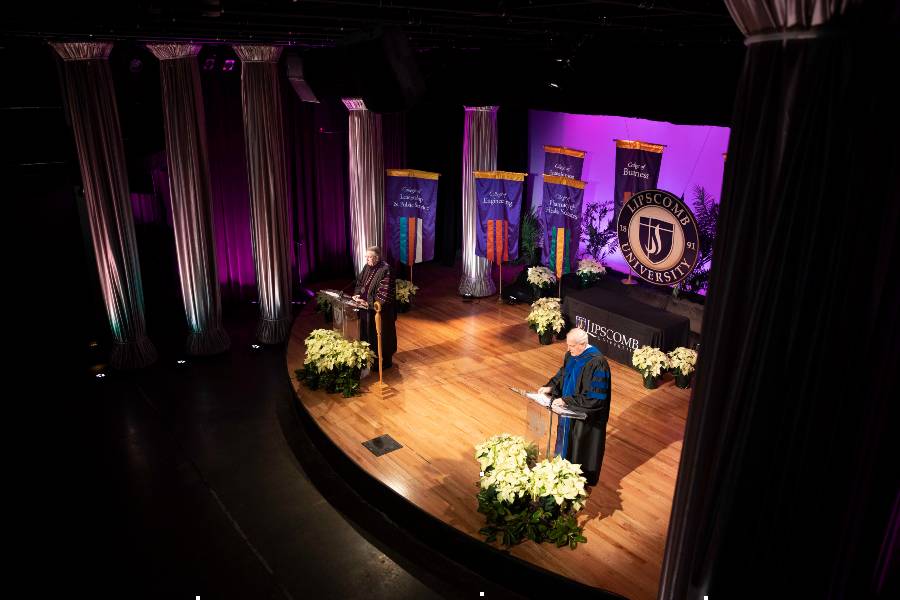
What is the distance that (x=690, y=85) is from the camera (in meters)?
6.36

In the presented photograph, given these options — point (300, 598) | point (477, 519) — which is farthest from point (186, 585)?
point (477, 519)

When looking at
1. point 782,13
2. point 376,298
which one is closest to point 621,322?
point 376,298

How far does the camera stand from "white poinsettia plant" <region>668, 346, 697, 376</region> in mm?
7656

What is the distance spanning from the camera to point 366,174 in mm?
10328

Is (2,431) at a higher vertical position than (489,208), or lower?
lower

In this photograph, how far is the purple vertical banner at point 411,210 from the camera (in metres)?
10.3

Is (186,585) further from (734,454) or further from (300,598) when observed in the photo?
(734,454)

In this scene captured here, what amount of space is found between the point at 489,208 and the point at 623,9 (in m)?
5.32

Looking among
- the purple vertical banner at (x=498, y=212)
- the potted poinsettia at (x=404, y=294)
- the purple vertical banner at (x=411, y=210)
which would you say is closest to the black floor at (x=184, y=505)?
the potted poinsettia at (x=404, y=294)

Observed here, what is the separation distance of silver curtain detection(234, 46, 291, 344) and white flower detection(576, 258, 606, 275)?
4546mm

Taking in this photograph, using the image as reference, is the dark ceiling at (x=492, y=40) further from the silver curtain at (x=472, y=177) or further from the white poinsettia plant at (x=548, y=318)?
the white poinsettia plant at (x=548, y=318)

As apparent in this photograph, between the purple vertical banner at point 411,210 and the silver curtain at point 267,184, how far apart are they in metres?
1.85

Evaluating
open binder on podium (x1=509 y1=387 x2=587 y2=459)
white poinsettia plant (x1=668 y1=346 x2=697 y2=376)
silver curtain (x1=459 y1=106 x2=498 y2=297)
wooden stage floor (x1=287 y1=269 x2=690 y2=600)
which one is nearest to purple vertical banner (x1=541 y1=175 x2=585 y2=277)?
wooden stage floor (x1=287 y1=269 x2=690 y2=600)

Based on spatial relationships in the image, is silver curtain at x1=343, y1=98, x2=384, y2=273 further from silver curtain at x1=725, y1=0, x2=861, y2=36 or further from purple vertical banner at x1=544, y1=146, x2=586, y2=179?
silver curtain at x1=725, y1=0, x2=861, y2=36
